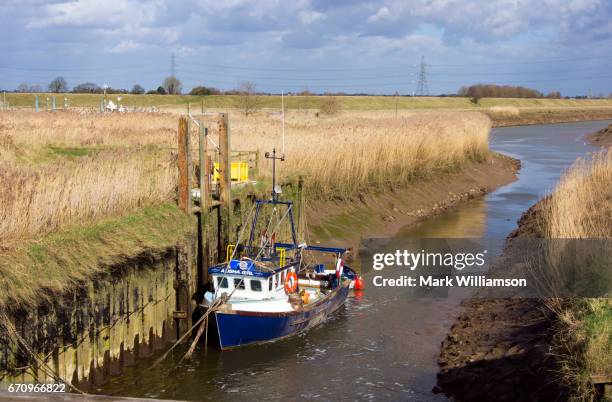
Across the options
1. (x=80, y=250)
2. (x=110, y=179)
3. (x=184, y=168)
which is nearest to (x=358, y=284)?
(x=184, y=168)

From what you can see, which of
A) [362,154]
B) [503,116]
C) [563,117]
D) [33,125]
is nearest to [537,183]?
[362,154]

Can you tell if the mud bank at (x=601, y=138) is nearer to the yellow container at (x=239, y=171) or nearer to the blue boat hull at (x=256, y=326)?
the yellow container at (x=239, y=171)

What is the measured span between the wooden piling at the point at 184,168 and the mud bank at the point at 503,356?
23.8 ft

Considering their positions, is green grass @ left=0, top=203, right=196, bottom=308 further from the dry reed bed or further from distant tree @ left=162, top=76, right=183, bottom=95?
distant tree @ left=162, top=76, right=183, bottom=95

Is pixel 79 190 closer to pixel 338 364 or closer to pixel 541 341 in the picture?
pixel 338 364

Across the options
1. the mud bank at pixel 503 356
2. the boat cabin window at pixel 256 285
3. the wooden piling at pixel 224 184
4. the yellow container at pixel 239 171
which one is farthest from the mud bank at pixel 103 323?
the mud bank at pixel 503 356

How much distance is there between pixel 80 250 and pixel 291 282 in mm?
5803

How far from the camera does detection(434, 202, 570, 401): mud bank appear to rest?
12523mm

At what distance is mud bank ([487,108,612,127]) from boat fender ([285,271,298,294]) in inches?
3822

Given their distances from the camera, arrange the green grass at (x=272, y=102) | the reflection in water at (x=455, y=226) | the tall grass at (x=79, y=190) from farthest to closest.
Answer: the green grass at (x=272, y=102), the reflection in water at (x=455, y=226), the tall grass at (x=79, y=190)

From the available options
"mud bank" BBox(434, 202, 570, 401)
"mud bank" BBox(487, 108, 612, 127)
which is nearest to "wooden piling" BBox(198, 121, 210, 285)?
"mud bank" BBox(434, 202, 570, 401)

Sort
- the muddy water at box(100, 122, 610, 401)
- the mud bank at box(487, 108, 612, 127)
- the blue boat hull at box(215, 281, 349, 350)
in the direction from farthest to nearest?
the mud bank at box(487, 108, 612, 127) < the blue boat hull at box(215, 281, 349, 350) < the muddy water at box(100, 122, 610, 401)

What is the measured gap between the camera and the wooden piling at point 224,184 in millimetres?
21203

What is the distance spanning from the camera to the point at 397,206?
35.1 m
